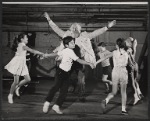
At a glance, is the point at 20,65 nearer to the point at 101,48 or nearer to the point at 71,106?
the point at 71,106

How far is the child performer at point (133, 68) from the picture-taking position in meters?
6.14

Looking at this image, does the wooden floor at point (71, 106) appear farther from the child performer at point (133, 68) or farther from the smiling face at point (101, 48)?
the smiling face at point (101, 48)

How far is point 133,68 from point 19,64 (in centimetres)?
279

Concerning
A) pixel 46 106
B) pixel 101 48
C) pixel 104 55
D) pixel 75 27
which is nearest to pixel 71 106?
pixel 46 106

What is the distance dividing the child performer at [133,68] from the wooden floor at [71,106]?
146 millimetres

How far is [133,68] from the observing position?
20.4ft

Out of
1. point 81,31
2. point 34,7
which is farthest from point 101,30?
point 34,7

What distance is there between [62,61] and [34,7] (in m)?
1.78

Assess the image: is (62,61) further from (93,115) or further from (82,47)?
(93,115)

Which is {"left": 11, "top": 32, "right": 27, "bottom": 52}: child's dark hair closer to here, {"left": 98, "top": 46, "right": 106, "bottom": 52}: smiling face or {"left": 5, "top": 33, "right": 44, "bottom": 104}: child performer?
{"left": 5, "top": 33, "right": 44, "bottom": 104}: child performer

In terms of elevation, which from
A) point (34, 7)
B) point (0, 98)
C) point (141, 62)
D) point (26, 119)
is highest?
point (34, 7)

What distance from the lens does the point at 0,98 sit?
5844 millimetres

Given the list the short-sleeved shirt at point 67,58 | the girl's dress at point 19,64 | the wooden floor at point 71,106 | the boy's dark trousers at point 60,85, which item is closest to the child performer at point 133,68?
the wooden floor at point 71,106

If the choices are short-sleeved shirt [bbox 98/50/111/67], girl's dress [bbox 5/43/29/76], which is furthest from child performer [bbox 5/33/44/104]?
short-sleeved shirt [bbox 98/50/111/67]
